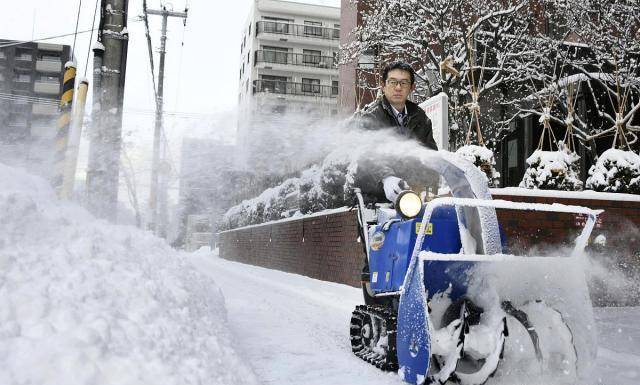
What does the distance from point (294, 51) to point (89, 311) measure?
148 feet

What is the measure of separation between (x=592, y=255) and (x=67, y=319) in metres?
7.07

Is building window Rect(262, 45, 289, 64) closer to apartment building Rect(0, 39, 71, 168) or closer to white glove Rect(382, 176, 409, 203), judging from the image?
apartment building Rect(0, 39, 71, 168)

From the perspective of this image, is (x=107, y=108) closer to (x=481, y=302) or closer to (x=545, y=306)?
(x=481, y=302)

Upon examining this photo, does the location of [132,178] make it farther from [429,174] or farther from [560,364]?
[560,364]

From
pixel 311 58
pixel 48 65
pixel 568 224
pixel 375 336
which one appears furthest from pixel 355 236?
pixel 48 65

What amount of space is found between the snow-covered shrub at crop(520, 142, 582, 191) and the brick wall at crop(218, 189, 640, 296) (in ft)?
2.17

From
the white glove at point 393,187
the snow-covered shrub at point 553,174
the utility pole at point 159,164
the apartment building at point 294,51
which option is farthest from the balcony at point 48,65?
the white glove at point 393,187

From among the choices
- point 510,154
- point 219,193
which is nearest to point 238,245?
point 219,193

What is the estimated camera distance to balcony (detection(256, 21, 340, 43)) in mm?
45250

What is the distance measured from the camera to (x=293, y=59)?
45.0 metres

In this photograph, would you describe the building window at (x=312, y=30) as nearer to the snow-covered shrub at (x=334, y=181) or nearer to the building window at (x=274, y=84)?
the building window at (x=274, y=84)

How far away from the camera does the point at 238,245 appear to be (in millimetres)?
24156

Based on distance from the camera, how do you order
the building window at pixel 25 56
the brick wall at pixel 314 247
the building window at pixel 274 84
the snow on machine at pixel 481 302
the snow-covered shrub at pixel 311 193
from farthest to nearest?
the building window at pixel 25 56, the building window at pixel 274 84, the snow-covered shrub at pixel 311 193, the brick wall at pixel 314 247, the snow on machine at pixel 481 302

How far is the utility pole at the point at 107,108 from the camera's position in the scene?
7.05 meters
